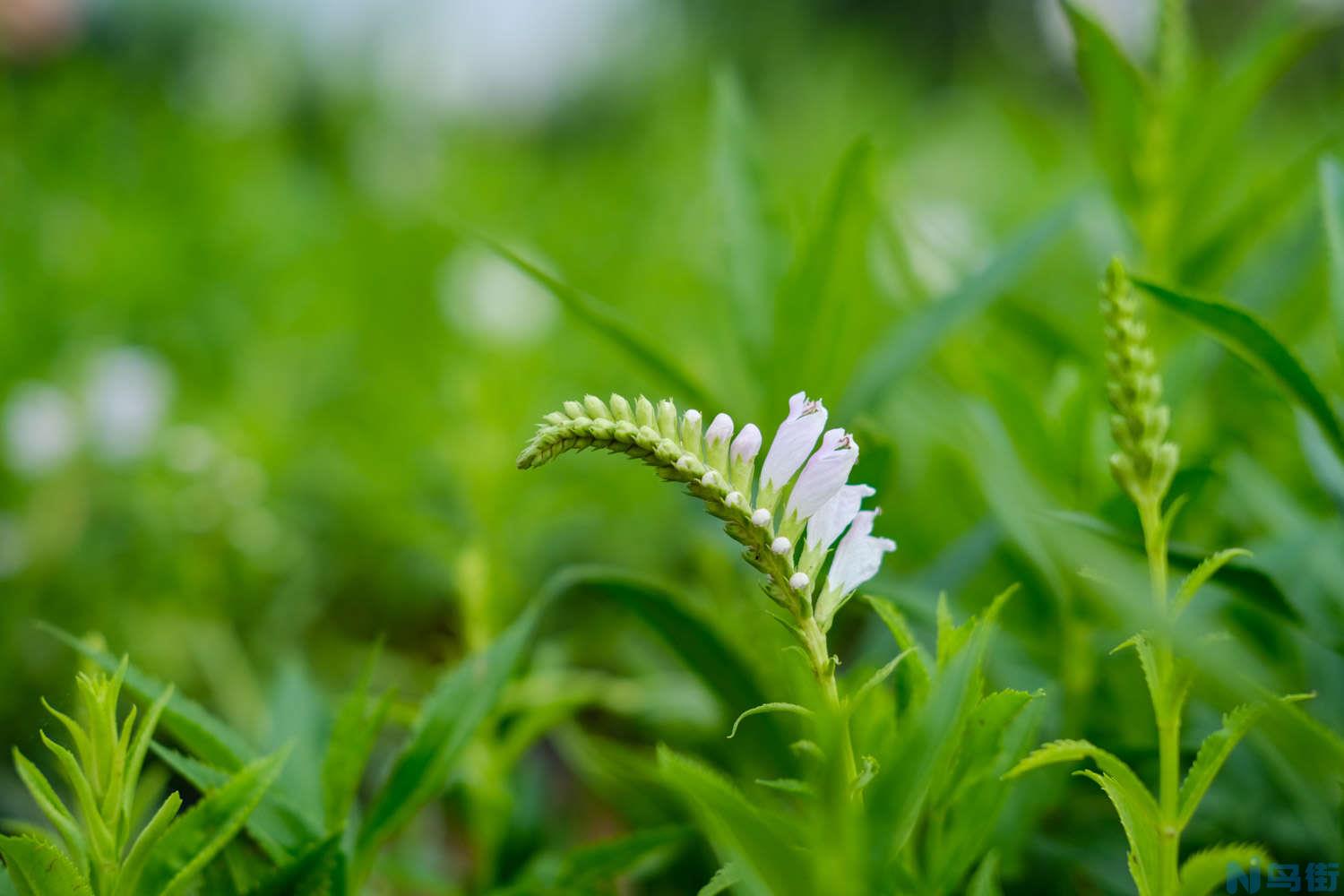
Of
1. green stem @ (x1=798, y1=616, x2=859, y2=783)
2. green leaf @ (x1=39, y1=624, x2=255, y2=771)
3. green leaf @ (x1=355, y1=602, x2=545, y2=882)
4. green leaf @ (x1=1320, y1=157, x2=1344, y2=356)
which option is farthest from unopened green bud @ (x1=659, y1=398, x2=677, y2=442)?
green leaf @ (x1=1320, y1=157, x2=1344, y2=356)

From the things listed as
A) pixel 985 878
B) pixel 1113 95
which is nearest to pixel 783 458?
pixel 985 878

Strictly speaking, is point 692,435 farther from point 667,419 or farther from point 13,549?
point 13,549

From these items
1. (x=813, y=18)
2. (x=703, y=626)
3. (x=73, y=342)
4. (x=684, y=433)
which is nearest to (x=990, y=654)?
(x=703, y=626)

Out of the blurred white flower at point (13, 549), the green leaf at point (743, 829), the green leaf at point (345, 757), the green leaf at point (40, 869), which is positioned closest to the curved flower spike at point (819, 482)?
the green leaf at point (743, 829)

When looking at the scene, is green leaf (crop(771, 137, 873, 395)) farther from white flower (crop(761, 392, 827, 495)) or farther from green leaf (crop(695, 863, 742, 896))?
green leaf (crop(695, 863, 742, 896))

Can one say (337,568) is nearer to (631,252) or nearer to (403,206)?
(631,252)

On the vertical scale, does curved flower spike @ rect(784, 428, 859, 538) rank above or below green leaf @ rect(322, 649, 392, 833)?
above
